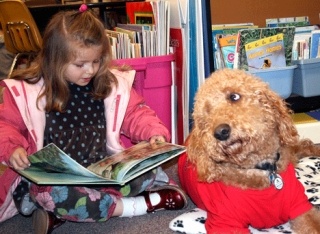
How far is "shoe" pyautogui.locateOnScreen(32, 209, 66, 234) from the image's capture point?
1.34 m

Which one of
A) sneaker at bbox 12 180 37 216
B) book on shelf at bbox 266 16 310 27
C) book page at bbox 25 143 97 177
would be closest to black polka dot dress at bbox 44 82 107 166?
sneaker at bbox 12 180 37 216

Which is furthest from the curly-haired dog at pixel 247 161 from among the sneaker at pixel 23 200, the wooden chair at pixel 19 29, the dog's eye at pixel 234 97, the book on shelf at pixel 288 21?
the wooden chair at pixel 19 29

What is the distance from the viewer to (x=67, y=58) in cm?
139

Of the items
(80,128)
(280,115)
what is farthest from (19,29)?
(280,115)

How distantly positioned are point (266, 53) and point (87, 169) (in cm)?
103

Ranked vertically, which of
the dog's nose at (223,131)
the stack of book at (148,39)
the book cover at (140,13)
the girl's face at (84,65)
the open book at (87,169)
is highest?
the book cover at (140,13)

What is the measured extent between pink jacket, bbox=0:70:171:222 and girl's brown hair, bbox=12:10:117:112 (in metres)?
0.04

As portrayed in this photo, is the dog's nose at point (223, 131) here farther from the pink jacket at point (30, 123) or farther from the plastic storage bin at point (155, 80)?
the plastic storage bin at point (155, 80)

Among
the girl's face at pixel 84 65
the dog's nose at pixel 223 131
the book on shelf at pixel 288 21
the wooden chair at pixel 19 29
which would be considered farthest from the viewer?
the wooden chair at pixel 19 29

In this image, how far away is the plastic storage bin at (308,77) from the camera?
73.4 inches

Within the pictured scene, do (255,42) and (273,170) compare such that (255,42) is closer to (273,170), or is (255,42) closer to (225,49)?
(225,49)

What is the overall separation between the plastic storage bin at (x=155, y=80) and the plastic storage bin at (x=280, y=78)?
0.36 metres

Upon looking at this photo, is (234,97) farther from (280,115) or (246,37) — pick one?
(246,37)

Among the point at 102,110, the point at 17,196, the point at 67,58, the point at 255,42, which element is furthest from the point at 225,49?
the point at 17,196
